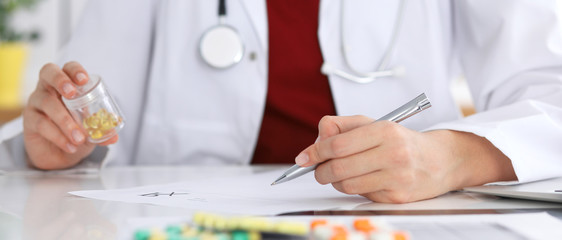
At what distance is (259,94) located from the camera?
1.15m

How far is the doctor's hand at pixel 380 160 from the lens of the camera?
602 millimetres

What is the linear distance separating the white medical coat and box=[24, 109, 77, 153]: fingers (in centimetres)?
12

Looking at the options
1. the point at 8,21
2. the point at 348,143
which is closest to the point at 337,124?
the point at 348,143

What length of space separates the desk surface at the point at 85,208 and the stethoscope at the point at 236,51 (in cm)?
35

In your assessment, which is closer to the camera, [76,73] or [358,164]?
[358,164]

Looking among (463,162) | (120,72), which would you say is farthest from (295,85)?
(463,162)

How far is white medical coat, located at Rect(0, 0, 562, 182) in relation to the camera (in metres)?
1.04

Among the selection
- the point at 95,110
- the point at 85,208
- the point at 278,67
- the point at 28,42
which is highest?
the point at 28,42

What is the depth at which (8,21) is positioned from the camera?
9.59 feet

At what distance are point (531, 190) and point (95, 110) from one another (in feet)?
1.92

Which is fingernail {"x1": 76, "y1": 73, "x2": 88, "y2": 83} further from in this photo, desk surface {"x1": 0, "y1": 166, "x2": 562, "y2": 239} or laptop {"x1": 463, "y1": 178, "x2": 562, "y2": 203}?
laptop {"x1": 463, "y1": 178, "x2": 562, "y2": 203}

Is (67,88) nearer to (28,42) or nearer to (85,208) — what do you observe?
(85,208)

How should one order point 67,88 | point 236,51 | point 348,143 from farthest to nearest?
1. point 236,51
2. point 67,88
3. point 348,143

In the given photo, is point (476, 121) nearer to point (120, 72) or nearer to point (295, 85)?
point (295, 85)
